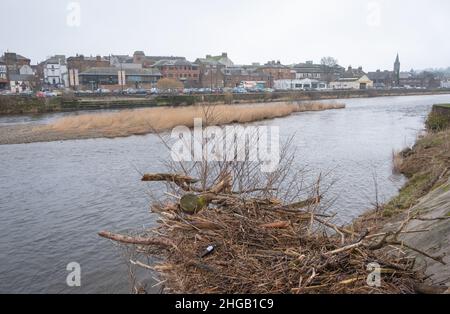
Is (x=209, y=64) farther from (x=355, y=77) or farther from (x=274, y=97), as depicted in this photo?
(x=355, y=77)

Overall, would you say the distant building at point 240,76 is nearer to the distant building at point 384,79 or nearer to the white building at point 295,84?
the white building at point 295,84

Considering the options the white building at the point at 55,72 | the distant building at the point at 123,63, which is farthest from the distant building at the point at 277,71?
the white building at the point at 55,72

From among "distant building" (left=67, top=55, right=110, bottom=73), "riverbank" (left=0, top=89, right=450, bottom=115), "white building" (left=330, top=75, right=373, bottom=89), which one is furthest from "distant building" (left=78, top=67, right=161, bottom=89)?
"white building" (left=330, top=75, right=373, bottom=89)

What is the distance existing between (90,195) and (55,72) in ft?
325

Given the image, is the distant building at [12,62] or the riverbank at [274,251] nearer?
the riverbank at [274,251]

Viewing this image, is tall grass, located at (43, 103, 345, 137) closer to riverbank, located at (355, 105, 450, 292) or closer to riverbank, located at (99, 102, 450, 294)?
riverbank, located at (355, 105, 450, 292)

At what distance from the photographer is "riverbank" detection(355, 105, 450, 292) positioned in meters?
5.30

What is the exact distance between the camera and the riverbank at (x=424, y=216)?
5.30 metres

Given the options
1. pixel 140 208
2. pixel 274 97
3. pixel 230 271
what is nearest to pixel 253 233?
pixel 230 271

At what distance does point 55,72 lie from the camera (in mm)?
102125

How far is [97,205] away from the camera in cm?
1331

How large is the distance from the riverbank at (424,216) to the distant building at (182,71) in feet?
274

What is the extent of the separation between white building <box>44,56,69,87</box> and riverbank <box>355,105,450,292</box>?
326 feet

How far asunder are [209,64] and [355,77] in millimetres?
51995
